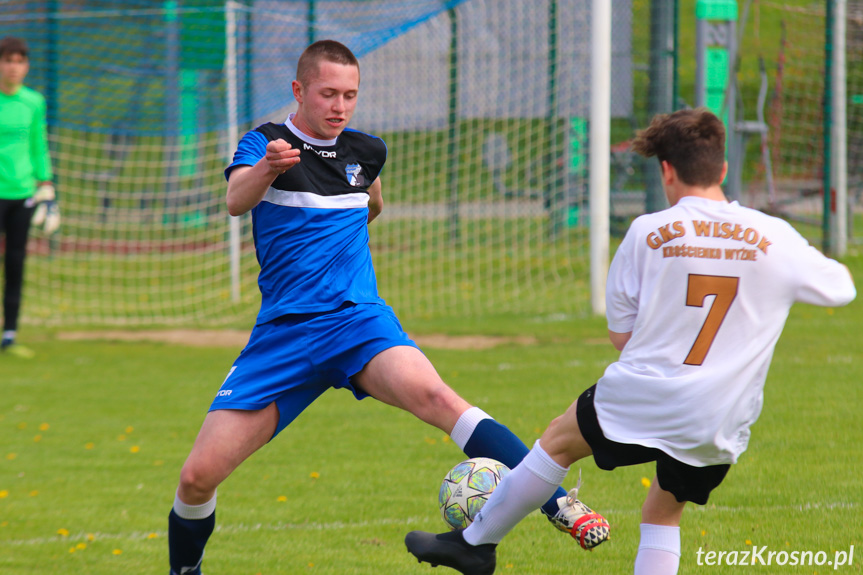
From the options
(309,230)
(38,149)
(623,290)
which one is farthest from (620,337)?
(38,149)

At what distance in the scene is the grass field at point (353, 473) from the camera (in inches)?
161

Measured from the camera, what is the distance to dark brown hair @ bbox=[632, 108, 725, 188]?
2.94 m

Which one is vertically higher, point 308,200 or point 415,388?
point 308,200

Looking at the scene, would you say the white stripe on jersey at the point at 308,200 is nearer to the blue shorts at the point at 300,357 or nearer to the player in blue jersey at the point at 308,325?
the player in blue jersey at the point at 308,325

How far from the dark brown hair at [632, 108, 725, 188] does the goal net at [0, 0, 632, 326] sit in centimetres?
720

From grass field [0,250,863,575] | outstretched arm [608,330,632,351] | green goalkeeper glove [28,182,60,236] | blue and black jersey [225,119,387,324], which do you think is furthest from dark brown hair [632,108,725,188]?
green goalkeeper glove [28,182,60,236]

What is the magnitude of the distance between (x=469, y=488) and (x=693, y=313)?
1.01 meters

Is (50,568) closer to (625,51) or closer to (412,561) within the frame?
(412,561)

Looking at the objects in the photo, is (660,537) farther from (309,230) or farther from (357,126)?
(357,126)

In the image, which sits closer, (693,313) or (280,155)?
(693,313)

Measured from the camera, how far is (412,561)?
4023mm

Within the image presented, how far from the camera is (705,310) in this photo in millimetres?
2844

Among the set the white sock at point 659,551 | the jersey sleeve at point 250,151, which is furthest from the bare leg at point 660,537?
the jersey sleeve at point 250,151

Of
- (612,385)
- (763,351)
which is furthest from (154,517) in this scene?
(763,351)
